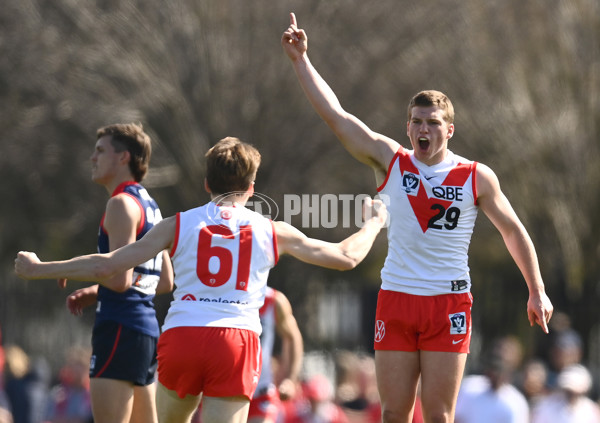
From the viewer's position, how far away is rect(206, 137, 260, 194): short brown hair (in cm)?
545

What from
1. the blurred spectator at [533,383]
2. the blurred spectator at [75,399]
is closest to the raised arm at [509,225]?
the blurred spectator at [533,383]

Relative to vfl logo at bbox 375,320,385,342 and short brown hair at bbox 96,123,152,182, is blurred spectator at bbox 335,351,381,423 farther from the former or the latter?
short brown hair at bbox 96,123,152,182

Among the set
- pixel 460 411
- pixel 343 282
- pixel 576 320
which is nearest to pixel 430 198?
pixel 460 411

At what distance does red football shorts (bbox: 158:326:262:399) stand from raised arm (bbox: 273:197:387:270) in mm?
541

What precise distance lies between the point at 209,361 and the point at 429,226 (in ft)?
5.74

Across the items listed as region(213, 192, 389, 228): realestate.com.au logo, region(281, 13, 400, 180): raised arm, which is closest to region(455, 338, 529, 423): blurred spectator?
region(281, 13, 400, 180): raised arm

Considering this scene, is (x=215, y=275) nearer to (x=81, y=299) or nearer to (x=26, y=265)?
(x=26, y=265)

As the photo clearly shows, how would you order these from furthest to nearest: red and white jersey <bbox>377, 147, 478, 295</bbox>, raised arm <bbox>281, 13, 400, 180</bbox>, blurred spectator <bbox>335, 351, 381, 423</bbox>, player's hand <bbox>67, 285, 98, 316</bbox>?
blurred spectator <bbox>335, 351, 381, 423</bbox>
player's hand <bbox>67, 285, 98, 316</bbox>
raised arm <bbox>281, 13, 400, 180</bbox>
red and white jersey <bbox>377, 147, 478, 295</bbox>

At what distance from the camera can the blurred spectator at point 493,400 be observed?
1080 centimetres

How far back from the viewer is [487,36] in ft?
63.8

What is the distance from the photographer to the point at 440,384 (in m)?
6.03

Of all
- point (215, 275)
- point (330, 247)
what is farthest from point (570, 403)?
point (215, 275)

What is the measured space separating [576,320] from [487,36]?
5.91 metres

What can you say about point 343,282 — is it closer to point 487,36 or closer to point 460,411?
point 487,36
